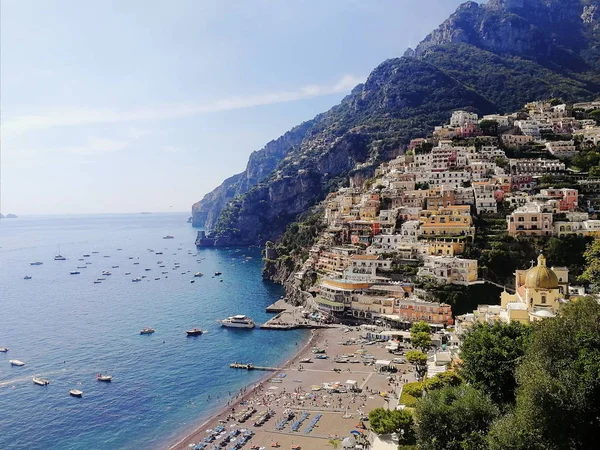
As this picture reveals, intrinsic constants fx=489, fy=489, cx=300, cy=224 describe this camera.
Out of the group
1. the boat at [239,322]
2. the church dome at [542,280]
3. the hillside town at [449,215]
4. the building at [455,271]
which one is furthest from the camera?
the boat at [239,322]

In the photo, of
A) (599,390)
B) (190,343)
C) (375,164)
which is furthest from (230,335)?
(375,164)

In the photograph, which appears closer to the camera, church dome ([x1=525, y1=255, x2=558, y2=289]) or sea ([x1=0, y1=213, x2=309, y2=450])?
church dome ([x1=525, y1=255, x2=558, y2=289])

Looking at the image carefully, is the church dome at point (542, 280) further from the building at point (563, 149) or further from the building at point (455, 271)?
the building at point (563, 149)

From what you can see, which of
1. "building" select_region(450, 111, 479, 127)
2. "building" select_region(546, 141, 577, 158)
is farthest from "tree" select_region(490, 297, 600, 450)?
"building" select_region(450, 111, 479, 127)

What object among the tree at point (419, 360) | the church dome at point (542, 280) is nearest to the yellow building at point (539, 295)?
the church dome at point (542, 280)

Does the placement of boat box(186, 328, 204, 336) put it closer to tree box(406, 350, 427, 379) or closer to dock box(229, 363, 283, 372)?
dock box(229, 363, 283, 372)

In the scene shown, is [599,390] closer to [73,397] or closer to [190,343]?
[73,397]

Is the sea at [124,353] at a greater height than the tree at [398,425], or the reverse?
the tree at [398,425]
